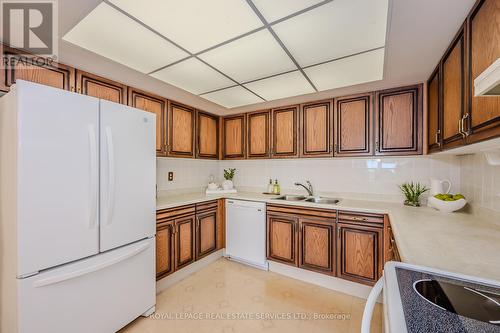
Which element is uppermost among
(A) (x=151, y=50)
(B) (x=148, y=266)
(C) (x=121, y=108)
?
(A) (x=151, y=50)

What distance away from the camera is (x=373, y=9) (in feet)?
3.84

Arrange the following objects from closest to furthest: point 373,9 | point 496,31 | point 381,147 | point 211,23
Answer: point 496,31 → point 373,9 → point 211,23 → point 381,147

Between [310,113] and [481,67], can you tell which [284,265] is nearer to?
[310,113]

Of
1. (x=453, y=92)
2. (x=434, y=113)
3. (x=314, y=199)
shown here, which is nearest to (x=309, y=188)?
(x=314, y=199)

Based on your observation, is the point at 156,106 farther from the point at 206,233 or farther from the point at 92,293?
the point at 92,293

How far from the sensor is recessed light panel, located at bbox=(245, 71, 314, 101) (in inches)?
81.6

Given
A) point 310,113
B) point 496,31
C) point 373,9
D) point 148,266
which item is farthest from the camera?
point 310,113

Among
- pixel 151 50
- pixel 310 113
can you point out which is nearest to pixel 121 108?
pixel 151 50

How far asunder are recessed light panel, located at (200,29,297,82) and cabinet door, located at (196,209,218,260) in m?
1.70

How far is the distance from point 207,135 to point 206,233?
4.65 feet

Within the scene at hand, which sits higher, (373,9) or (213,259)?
(373,9)

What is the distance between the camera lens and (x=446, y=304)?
687 millimetres

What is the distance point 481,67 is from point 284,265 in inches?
93.9
